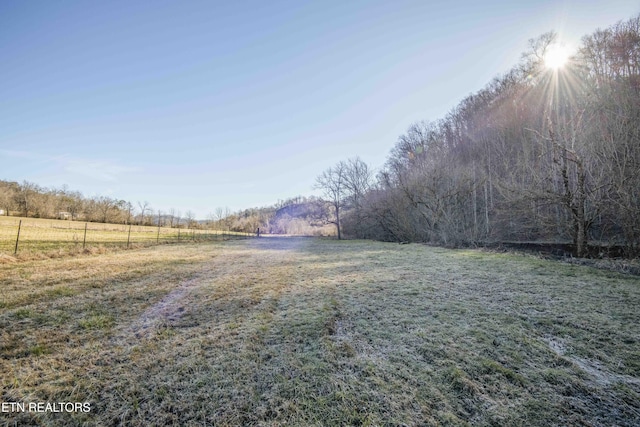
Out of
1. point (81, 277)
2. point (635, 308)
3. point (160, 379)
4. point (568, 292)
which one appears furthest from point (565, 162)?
point (81, 277)

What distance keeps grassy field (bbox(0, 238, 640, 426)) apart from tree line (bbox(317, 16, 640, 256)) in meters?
5.13

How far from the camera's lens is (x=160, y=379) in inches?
84.4

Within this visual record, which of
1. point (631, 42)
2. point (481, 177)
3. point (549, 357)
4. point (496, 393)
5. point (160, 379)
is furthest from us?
point (481, 177)

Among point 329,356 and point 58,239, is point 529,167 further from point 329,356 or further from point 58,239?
point 58,239

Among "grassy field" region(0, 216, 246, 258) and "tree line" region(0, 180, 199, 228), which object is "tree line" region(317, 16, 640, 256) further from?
"tree line" region(0, 180, 199, 228)

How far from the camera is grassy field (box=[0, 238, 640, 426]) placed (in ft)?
5.75

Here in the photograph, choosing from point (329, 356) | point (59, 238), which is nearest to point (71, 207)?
point (59, 238)

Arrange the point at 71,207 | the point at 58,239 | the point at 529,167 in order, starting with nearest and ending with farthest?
the point at 529,167 < the point at 58,239 < the point at 71,207

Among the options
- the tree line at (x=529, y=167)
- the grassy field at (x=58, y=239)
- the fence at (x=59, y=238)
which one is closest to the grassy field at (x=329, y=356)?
the tree line at (x=529, y=167)

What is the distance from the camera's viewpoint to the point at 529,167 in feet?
30.9

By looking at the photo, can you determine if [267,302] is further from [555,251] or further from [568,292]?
[555,251]

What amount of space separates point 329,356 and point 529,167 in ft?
36.7

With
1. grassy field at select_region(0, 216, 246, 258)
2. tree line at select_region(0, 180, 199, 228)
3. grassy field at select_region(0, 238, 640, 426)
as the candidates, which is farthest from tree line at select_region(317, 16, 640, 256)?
tree line at select_region(0, 180, 199, 228)

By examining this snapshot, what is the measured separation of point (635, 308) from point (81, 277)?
11.2 meters
